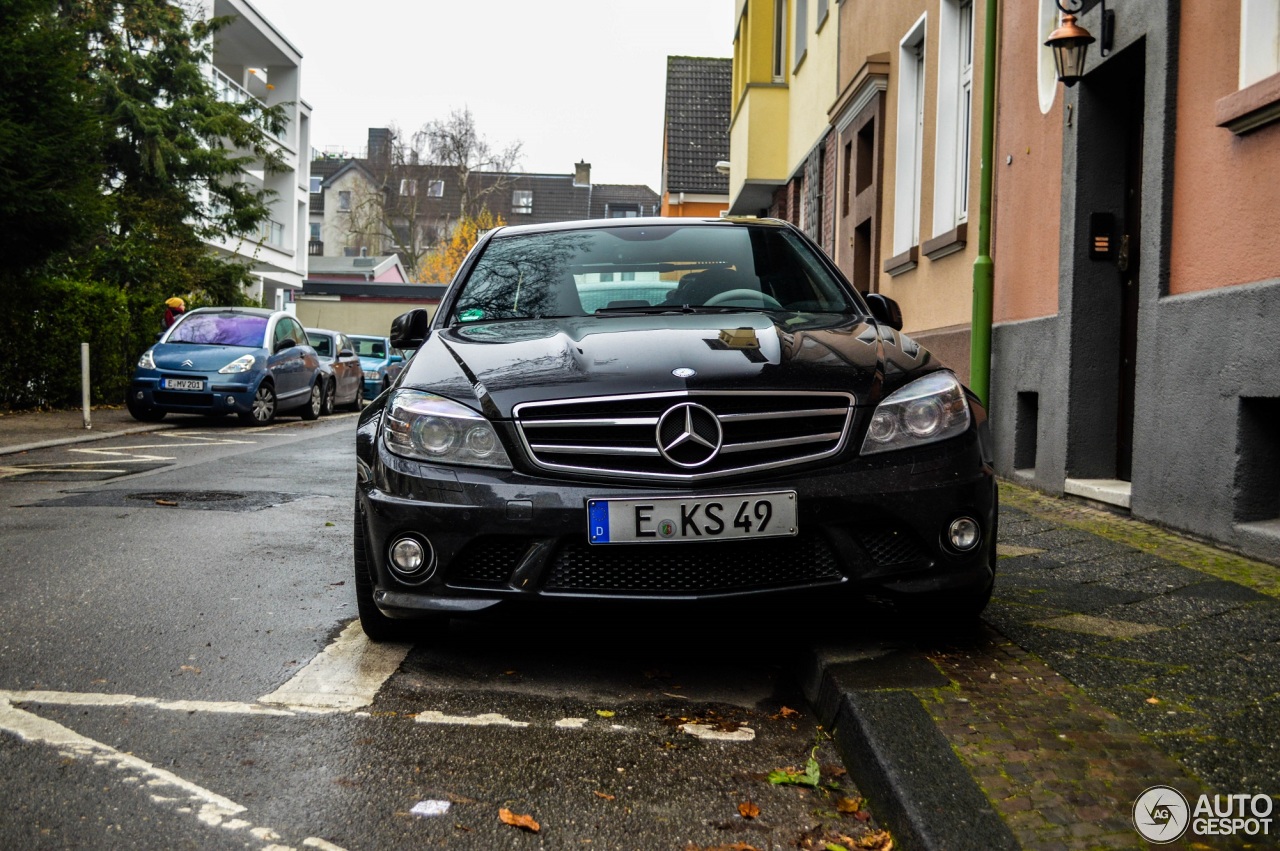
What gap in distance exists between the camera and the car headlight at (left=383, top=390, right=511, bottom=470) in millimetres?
3984

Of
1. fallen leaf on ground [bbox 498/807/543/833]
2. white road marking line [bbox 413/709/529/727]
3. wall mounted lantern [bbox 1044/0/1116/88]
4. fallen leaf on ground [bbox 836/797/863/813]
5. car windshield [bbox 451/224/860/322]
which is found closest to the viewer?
fallen leaf on ground [bbox 498/807/543/833]

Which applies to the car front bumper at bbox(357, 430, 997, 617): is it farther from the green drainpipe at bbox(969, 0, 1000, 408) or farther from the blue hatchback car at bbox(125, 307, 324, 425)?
the blue hatchback car at bbox(125, 307, 324, 425)

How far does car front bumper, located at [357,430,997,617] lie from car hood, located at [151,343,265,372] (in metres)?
14.1

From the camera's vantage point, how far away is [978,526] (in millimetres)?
4094

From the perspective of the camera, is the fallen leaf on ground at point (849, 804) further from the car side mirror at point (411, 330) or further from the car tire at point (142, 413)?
the car tire at point (142, 413)

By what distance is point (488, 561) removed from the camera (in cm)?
398

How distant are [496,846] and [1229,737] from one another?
5.76 feet

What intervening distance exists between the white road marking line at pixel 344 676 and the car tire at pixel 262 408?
45.3 ft

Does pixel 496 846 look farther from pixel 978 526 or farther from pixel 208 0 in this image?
pixel 208 0

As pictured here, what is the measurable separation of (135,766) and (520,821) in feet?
3.42

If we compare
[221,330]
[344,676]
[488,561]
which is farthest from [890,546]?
[221,330]

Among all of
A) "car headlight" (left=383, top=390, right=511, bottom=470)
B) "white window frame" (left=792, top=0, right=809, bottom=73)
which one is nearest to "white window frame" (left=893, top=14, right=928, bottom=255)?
"white window frame" (left=792, top=0, right=809, bottom=73)

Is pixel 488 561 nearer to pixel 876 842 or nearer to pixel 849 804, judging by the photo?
pixel 849 804

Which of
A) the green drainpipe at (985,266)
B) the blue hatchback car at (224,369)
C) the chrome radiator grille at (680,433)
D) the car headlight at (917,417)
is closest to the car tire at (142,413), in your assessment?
the blue hatchback car at (224,369)
